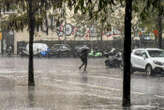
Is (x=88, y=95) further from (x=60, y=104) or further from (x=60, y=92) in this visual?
(x=60, y=104)

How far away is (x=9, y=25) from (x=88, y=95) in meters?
4.87

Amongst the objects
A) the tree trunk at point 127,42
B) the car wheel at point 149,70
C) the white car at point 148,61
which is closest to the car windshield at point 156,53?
the white car at point 148,61

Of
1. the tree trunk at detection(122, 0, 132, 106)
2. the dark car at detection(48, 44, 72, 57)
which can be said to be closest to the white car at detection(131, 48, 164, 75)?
the tree trunk at detection(122, 0, 132, 106)

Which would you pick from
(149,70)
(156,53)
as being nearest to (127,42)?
(149,70)

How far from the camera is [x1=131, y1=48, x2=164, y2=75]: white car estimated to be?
29766 mm

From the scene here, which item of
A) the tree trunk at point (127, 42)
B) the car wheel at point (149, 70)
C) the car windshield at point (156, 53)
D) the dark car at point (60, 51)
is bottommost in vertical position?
the dark car at point (60, 51)

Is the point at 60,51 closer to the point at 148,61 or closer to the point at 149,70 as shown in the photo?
the point at 148,61

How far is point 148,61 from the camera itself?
100.0ft

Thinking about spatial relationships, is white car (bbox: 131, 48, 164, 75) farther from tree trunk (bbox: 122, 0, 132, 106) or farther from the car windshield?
tree trunk (bbox: 122, 0, 132, 106)

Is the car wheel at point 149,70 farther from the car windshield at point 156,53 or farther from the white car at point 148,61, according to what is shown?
the car windshield at point 156,53

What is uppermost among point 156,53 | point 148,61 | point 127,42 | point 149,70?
→ point 127,42

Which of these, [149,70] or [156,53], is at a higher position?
[156,53]

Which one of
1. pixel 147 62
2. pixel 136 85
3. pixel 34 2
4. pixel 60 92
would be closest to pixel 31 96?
pixel 60 92

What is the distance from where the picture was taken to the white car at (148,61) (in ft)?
97.7
